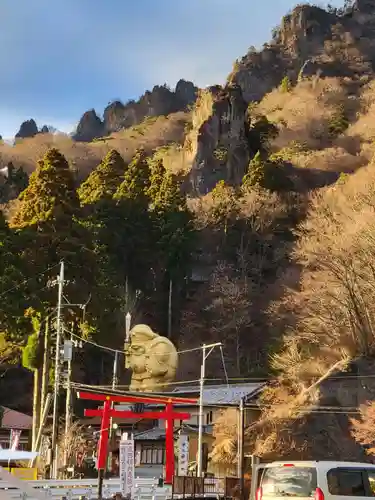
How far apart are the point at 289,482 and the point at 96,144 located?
83568 millimetres

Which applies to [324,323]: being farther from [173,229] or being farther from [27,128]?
[27,128]

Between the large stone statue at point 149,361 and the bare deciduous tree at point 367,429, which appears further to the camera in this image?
the large stone statue at point 149,361

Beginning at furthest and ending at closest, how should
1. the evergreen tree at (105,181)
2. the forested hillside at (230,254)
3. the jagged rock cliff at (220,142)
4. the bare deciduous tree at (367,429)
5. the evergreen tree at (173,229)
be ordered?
the jagged rock cliff at (220,142)
the evergreen tree at (105,181)
the evergreen tree at (173,229)
the forested hillside at (230,254)
the bare deciduous tree at (367,429)

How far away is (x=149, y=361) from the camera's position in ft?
115

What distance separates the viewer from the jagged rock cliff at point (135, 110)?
10988cm

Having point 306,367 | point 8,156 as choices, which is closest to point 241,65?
point 8,156

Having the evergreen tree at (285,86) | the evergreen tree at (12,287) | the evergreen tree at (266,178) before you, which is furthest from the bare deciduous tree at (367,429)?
the evergreen tree at (285,86)

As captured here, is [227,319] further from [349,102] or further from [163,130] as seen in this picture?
[163,130]

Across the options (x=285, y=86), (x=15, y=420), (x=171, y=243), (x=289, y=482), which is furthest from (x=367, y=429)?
(x=285, y=86)

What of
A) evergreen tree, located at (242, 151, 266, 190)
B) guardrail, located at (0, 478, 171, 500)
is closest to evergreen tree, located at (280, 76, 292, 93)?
evergreen tree, located at (242, 151, 266, 190)

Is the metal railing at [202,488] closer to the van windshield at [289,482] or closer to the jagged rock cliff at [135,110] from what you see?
the van windshield at [289,482]

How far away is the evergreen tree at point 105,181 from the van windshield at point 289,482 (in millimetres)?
35765

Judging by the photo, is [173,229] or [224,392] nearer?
[224,392]

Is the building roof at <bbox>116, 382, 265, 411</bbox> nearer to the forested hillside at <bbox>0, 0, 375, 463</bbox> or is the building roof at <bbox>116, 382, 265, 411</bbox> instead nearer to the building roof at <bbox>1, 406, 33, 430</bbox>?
the forested hillside at <bbox>0, 0, 375, 463</bbox>
